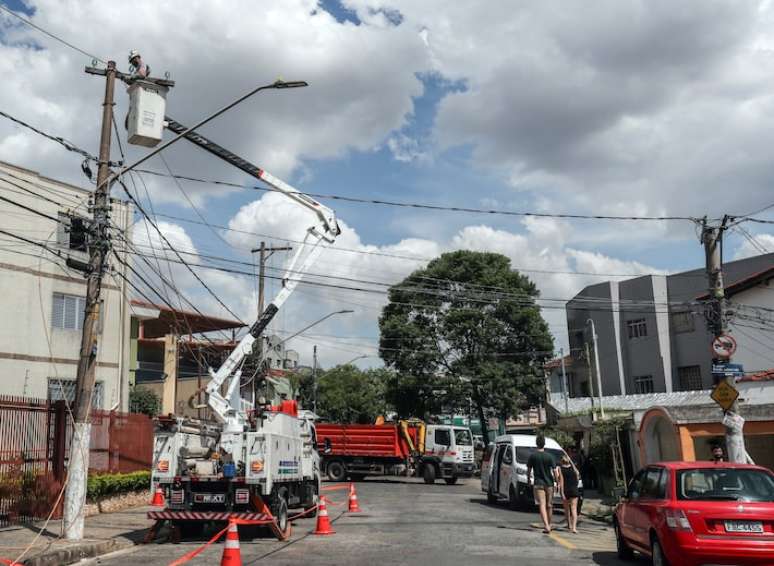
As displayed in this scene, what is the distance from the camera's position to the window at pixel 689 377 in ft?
134

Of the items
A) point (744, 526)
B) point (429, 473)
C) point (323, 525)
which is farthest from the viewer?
point (429, 473)

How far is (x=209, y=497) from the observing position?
13719 millimetres

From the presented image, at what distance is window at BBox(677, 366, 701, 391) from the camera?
40938 millimetres

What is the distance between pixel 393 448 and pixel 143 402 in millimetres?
14159

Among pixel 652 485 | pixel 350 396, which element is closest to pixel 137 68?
pixel 652 485

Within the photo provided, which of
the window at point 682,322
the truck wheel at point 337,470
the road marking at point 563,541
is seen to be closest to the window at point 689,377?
the window at point 682,322

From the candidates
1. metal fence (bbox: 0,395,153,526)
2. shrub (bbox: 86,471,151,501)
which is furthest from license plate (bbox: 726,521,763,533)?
shrub (bbox: 86,471,151,501)

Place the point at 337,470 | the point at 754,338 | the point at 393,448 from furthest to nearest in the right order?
the point at 337,470, the point at 754,338, the point at 393,448

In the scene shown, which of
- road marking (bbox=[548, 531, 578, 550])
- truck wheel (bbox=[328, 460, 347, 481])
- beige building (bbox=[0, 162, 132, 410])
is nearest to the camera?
road marking (bbox=[548, 531, 578, 550])

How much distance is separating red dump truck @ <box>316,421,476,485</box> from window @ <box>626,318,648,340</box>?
48.3 feet

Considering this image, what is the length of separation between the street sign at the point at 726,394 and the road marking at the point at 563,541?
186 inches

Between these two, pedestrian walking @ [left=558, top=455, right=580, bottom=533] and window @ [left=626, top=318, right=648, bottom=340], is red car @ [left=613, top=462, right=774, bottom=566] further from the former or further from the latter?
window @ [left=626, top=318, right=648, bottom=340]

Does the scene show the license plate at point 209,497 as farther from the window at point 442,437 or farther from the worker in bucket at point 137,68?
the window at point 442,437

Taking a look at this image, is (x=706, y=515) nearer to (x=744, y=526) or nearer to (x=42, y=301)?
(x=744, y=526)
